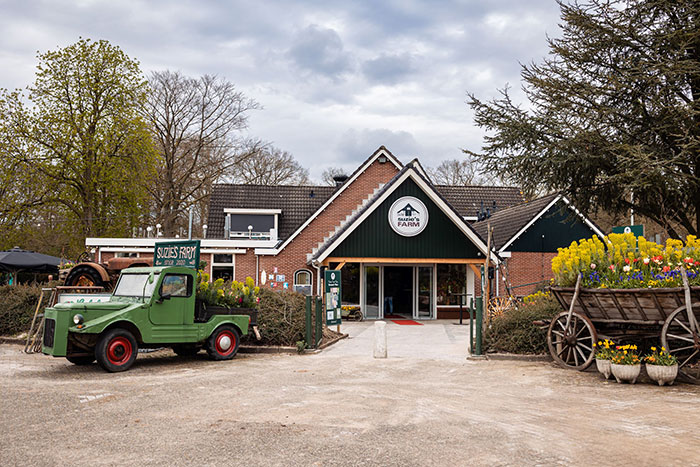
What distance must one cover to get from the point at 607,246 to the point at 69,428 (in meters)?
9.52

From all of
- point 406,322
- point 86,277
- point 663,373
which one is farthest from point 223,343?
point 406,322

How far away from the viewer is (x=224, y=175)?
41438 mm

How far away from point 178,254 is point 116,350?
2.64 meters

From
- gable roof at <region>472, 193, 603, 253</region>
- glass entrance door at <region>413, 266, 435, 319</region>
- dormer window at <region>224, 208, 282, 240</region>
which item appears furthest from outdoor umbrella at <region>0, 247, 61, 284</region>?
gable roof at <region>472, 193, 603, 253</region>

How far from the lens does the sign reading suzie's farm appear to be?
1287cm

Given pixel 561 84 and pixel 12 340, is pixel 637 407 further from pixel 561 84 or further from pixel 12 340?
pixel 12 340

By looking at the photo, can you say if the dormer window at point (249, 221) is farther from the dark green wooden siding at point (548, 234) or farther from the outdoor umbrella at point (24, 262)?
the dark green wooden siding at point (548, 234)

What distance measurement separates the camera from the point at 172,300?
12.2m

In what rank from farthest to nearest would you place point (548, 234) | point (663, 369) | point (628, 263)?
point (548, 234) → point (628, 263) → point (663, 369)

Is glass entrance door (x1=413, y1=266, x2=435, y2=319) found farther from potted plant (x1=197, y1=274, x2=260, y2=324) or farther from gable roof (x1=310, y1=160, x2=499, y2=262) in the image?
potted plant (x1=197, y1=274, x2=260, y2=324)

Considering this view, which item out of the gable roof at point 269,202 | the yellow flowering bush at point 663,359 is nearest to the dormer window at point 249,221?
the gable roof at point 269,202

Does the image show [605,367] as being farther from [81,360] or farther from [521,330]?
[81,360]

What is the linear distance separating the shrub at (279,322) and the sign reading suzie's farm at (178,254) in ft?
8.24

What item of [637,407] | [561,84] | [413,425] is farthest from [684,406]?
[561,84]
